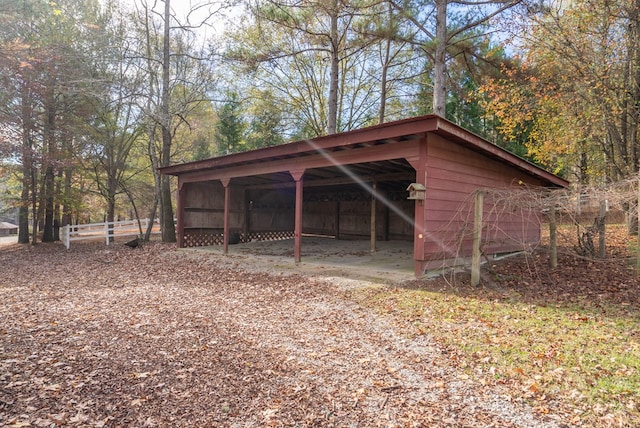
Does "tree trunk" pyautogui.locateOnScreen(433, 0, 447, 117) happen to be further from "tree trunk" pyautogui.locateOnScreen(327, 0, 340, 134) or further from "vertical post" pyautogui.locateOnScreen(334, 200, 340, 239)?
"vertical post" pyautogui.locateOnScreen(334, 200, 340, 239)

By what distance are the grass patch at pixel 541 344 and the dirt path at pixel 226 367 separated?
23 cm

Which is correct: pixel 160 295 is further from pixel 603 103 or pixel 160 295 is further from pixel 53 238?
pixel 53 238

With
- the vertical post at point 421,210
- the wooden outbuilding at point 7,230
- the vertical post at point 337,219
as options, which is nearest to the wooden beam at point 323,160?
the vertical post at point 421,210

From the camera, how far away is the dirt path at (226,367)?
7.21 feet

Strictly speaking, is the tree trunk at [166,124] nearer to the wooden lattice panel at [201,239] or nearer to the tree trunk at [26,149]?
the wooden lattice panel at [201,239]

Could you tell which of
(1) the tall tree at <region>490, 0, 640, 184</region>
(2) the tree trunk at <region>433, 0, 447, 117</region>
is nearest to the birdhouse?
(2) the tree trunk at <region>433, 0, 447, 117</region>

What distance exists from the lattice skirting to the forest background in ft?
6.35

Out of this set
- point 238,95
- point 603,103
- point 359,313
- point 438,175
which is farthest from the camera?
point 238,95

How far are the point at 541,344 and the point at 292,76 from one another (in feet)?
59.2

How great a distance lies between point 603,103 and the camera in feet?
29.1

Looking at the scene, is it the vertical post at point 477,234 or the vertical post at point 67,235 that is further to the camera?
the vertical post at point 67,235

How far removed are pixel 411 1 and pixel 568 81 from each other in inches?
185

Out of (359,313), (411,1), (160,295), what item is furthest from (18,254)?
(411,1)

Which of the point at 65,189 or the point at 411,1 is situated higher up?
the point at 411,1
